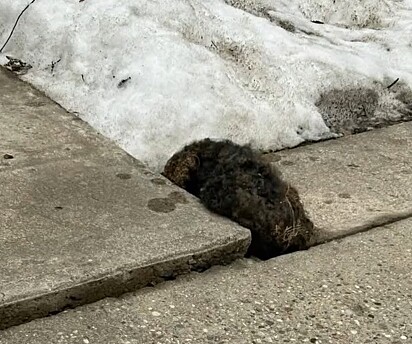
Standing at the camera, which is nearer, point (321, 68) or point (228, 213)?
point (228, 213)

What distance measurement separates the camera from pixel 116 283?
99.0 inches

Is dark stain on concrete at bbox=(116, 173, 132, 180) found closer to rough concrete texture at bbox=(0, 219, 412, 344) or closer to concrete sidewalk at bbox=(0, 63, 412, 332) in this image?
concrete sidewalk at bbox=(0, 63, 412, 332)

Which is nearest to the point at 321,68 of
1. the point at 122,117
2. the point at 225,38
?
the point at 225,38

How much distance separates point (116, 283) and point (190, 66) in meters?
1.74

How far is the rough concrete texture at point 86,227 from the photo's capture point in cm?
245

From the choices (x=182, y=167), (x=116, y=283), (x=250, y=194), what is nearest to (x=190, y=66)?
(x=182, y=167)

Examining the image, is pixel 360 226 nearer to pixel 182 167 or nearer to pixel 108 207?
pixel 182 167

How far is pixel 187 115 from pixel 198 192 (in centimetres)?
68

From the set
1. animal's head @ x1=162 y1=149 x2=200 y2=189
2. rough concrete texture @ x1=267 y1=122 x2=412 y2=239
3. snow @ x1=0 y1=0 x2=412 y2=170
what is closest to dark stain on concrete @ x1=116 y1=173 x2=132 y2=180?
animal's head @ x1=162 y1=149 x2=200 y2=189

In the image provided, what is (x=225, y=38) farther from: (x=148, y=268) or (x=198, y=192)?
(x=148, y=268)

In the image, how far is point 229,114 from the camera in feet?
12.5

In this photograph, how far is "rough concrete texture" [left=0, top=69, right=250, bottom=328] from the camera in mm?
2445

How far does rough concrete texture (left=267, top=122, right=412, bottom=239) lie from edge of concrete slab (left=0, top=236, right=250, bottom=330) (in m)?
Result: 0.50

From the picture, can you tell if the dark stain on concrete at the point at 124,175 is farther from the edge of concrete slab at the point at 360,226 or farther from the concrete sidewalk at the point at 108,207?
the edge of concrete slab at the point at 360,226
